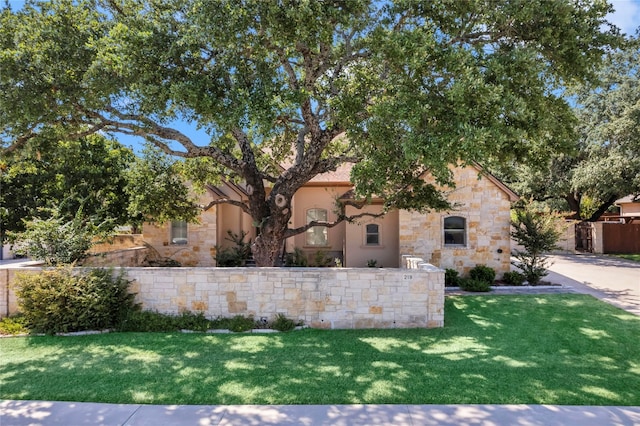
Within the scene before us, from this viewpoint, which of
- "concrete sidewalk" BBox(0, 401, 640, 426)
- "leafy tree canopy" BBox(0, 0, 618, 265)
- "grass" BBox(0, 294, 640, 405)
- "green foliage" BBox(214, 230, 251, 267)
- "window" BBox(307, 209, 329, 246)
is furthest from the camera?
"window" BBox(307, 209, 329, 246)

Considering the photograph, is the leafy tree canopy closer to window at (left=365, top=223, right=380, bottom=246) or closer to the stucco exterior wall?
the stucco exterior wall

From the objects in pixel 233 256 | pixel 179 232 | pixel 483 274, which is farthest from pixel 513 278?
pixel 179 232

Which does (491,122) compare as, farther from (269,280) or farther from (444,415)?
(269,280)

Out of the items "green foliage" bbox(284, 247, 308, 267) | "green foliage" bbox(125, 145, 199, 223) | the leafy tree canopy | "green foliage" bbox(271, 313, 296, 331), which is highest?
the leafy tree canopy

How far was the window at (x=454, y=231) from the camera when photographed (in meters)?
15.6

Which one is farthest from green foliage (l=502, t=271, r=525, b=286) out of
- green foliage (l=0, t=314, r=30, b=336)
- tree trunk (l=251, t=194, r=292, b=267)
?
green foliage (l=0, t=314, r=30, b=336)

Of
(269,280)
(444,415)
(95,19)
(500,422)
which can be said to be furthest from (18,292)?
(500,422)

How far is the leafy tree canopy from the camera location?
25.4 feet

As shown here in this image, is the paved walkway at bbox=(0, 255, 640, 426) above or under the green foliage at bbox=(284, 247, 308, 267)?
under

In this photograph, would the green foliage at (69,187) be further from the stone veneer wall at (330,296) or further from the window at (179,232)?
the stone veneer wall at (330,296)

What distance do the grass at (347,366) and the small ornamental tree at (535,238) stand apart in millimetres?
5065

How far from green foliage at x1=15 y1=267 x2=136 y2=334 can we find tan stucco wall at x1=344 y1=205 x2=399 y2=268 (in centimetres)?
1042

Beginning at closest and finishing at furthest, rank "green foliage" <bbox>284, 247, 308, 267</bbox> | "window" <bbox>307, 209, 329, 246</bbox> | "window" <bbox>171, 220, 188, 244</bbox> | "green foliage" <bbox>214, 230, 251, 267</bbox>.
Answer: "green foliage" <bbox>284, 247, 308, 267</bbox> → "green foliage" <bbox>214, 230, 251, 267</bbox> → "window" <bbox>171, 220, 188, 244</bbox> → "window" <bbox>307, 209, 329, 246</bbox>

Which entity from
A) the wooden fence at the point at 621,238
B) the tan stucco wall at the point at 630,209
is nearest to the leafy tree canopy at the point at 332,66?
the wooden fence at the point at 621,238
